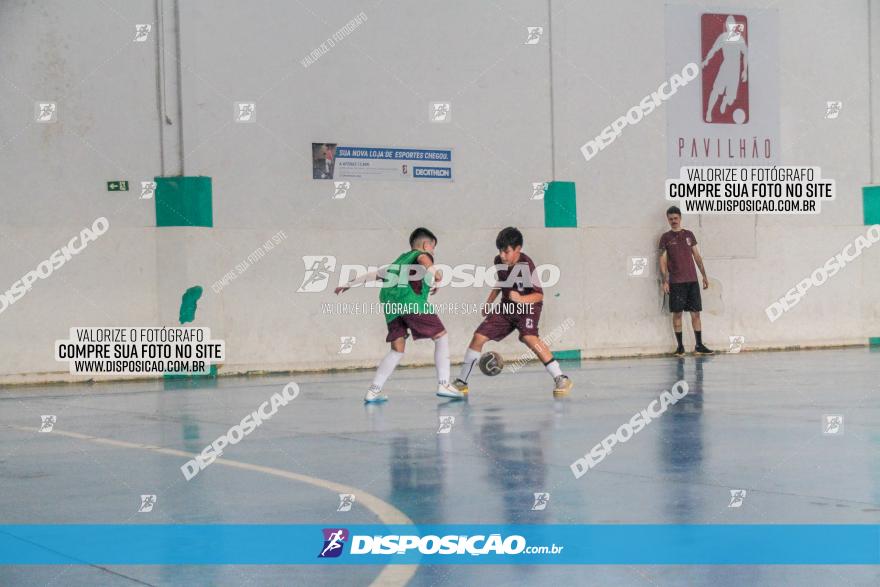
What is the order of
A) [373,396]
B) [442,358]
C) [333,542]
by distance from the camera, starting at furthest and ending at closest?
1. [442,358]
2. [373,396]
3. [333,542]

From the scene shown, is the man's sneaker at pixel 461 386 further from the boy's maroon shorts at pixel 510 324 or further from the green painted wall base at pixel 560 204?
the green painted wall base at pixel 560 204

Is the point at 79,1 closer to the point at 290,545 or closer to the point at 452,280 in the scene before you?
the point at 452,280

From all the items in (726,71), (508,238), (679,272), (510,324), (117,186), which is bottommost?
(510,324)

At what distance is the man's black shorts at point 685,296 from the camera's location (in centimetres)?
2095

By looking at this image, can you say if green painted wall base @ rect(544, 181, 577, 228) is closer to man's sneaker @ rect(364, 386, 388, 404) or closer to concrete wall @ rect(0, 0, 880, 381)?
concrete wall @ rect(0, 0, 880, 381)

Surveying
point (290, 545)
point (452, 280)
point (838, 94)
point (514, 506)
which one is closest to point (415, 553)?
point (290, 545)

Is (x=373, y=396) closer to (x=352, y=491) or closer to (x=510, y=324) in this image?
(x=510, y=324)

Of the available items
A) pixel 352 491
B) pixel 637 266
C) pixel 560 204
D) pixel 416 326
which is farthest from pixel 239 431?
pixel 637 266

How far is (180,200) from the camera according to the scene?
17.4 metres

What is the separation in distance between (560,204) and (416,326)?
298 inches

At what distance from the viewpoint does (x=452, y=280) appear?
1950cm

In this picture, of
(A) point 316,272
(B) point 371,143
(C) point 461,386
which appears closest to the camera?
(C) point 461,386

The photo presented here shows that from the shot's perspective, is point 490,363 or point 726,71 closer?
point 490,363

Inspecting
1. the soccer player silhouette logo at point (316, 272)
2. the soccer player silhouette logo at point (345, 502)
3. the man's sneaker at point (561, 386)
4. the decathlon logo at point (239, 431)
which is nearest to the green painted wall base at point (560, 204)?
the soccer player silhouette logo at point (316, 272)
